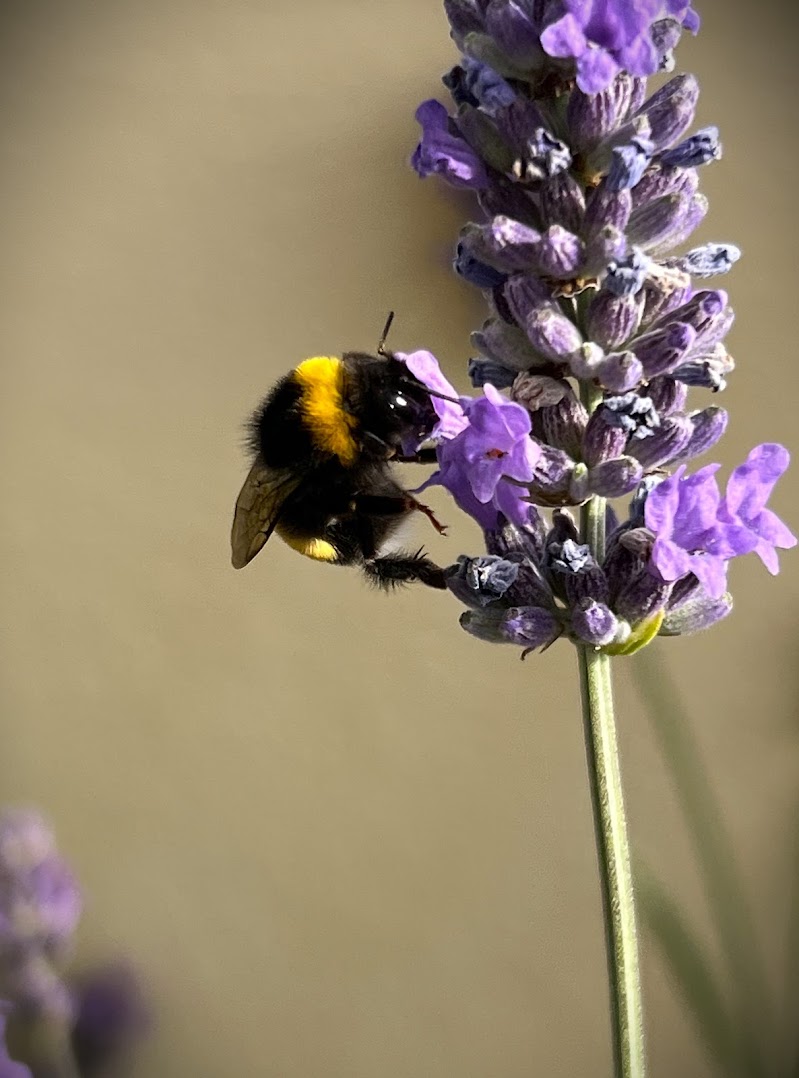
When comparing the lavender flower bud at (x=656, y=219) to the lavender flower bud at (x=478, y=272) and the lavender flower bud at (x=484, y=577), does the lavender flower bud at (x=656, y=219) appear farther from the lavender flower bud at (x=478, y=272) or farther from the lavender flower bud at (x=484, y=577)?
the lavender flower bud at (x=484, y=577)

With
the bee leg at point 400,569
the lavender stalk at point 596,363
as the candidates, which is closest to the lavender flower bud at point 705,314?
the lavender stalk at point 596,363

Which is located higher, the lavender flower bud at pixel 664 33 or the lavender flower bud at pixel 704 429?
the lavender flower bud at pixel 664 33

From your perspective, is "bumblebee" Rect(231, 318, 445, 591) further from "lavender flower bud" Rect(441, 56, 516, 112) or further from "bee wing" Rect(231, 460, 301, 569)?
"lavender flower bud" Rect(441, 56, 516, 112)

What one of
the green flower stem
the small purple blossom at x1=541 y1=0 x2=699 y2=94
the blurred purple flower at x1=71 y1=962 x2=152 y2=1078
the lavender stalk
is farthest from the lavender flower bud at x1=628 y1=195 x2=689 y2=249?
the blurred purple flower at x1=71 y1=962 x2=152 y2=1078

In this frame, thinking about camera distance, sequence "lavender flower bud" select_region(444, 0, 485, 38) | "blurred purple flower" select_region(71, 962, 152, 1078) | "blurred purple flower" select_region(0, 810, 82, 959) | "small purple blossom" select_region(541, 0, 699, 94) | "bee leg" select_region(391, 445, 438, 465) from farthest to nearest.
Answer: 1. "blurred purple flower" select_region(71, 962, 152, 1078)
2. "blurred purple flower" select_region(0, 810, 82, 959)
3. "bee leg" select_region(391, 445, 438, 465)
4. "lavender flower bud" select_region(444, 0, 485, 38)
5. "small purple blossom" select_region(541, 0, 699, 94)

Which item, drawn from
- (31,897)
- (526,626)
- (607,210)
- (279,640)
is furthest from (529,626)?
(279,640)
